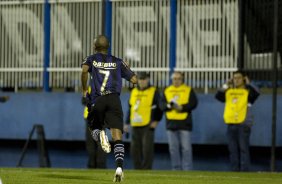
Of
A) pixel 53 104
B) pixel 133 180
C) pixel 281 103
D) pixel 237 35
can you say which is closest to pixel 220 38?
pixel 237 35

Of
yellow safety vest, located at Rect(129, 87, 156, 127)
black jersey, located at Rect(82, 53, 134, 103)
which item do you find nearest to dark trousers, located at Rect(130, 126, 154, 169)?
yellow safety vest, located at Rect(129, 87, 156, 127)

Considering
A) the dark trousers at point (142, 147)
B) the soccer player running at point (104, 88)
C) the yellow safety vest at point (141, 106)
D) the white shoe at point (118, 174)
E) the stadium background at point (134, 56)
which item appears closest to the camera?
the white shoe at point (118, 174)

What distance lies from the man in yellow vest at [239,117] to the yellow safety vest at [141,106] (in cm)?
171

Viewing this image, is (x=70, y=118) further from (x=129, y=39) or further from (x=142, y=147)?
(x=142, y=147)

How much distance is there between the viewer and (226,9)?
24.1 metres

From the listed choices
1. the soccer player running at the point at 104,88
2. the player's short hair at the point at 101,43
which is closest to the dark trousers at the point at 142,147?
the soccer player running at the point at 104,88

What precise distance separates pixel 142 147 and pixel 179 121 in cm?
109

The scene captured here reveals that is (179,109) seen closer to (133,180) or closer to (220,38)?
(220,38)

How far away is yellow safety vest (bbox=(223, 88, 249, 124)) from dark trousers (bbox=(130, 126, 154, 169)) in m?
1.71

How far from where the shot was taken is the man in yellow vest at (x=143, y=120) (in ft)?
73.0

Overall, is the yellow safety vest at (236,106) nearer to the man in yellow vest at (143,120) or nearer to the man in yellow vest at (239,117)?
the man in yellow vest at (239,117)

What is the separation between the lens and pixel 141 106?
22.6 meters

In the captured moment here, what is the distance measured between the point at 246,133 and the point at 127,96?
4.09 metres

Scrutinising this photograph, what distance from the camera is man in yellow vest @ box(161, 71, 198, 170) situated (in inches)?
858
